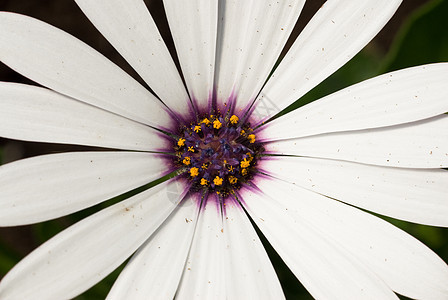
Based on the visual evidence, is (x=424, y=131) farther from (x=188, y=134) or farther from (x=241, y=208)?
(x=188, y=134)

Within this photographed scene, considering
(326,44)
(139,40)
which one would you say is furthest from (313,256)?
(139,40)

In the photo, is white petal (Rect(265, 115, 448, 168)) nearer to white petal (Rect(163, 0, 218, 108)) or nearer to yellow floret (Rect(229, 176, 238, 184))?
yellow floret (Rect(229, 176, 238, 184))

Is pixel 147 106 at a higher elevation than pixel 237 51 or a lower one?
lower

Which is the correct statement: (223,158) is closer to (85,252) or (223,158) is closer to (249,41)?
(249,41)

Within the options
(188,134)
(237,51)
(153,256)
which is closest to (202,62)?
(237,51)

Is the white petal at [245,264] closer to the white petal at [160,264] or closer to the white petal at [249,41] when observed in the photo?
the white petal at [160,264]

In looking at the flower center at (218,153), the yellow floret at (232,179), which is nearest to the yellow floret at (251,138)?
the flower center at (218,153)
